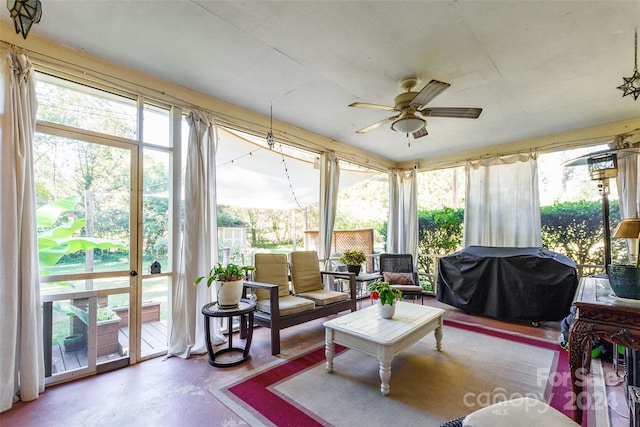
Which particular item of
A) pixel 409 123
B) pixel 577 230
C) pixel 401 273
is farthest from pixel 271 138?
pixel 577 230

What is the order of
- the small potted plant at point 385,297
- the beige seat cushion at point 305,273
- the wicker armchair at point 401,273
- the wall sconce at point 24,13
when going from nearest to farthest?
1. the wall sconce at point 24,13
2. the small potted plant at point 385,297
3. the beige seat cushion at point 305,273
4. the wicker armchair at point 401,273

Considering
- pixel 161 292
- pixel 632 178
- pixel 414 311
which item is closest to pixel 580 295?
pixel 414 311

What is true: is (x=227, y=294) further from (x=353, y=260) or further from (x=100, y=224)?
(x=353, y=260)

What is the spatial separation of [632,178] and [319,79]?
4.13m

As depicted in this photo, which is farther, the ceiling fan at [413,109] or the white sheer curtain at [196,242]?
the white sheer curtain at [196,242]

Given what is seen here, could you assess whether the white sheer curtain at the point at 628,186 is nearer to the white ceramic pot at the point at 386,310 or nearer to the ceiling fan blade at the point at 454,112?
the ceiling fan blade at the point at 454,112

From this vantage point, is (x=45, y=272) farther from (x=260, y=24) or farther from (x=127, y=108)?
(x=260, y=24)

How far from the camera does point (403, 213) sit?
584 cm

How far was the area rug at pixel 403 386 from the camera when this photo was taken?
1938 millimetres

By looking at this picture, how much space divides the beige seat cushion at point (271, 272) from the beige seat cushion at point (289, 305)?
15cm

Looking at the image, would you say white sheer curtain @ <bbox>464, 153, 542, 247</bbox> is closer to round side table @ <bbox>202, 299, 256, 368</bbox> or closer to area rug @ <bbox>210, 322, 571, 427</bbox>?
area rug @ <bbox>210, 322, 571, 427</bbox>

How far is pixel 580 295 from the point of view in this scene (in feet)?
5.52

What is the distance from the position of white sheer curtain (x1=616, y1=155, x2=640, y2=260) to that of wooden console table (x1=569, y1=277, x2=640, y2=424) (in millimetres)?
3075

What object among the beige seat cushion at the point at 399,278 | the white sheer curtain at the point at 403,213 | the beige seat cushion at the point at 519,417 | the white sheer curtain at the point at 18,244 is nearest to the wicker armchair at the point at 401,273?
the beige seat cushion at the point at 399,278
